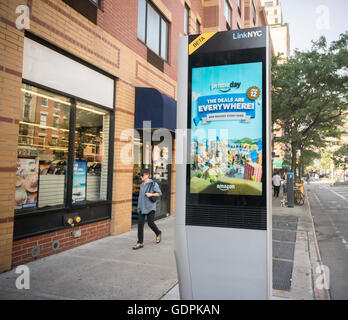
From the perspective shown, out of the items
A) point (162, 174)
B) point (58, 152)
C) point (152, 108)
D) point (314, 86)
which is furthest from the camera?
point (314, 86)

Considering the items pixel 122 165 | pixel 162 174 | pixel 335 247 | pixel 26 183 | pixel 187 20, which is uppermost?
pixel 187 20

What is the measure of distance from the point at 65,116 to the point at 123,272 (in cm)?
350

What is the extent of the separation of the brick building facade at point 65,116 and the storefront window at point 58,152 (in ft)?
0.07

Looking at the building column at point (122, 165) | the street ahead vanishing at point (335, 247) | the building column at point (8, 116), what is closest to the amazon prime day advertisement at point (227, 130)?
the street ahead vanishing at point (335, 247)

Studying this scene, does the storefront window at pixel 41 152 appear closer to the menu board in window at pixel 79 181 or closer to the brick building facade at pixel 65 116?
the brick building facade at pixel 65 116

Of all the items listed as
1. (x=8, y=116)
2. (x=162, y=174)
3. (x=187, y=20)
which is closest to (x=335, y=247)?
(x=162, y=174)

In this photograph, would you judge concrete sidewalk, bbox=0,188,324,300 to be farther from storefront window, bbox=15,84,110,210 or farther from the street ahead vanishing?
storefront window, bbox=15,84,110,210

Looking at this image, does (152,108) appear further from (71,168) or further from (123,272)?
(123,272)

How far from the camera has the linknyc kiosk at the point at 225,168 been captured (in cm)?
334

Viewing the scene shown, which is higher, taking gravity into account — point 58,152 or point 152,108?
point 152,108

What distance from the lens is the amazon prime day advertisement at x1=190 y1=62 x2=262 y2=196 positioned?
3.41 meters

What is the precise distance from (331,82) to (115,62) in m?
12.6

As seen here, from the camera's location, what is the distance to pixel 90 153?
7270 millimetres

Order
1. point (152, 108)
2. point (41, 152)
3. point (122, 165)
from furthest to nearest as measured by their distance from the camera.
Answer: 1. point (152, 108)
2. point (122, 165)
3. point (41, 152)
